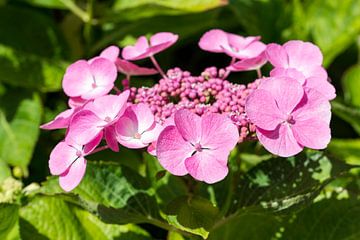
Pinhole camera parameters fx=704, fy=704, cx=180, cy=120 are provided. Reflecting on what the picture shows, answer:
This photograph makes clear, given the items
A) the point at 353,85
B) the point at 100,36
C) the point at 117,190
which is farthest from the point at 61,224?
the point at 353,85

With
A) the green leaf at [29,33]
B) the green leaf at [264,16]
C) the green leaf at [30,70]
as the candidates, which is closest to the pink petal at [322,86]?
the green leaf at [264,16]

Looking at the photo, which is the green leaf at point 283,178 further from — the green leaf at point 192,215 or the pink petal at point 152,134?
the pink petal at point 152,134

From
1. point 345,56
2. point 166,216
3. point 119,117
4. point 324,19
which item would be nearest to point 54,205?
point 166,216

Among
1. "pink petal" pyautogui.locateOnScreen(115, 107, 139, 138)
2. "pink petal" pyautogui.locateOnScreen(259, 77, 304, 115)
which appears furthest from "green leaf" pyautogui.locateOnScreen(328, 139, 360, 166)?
"pink petal" pyautogui.locateOnScreen(115, 107, 139, 138)

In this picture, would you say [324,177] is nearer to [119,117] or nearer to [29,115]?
[119,117]

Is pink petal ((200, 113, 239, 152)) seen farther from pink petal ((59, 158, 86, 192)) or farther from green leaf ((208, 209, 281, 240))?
green leaf ((208, 209, 281, 240))

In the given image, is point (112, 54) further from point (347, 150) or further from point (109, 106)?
point (347, 150)
